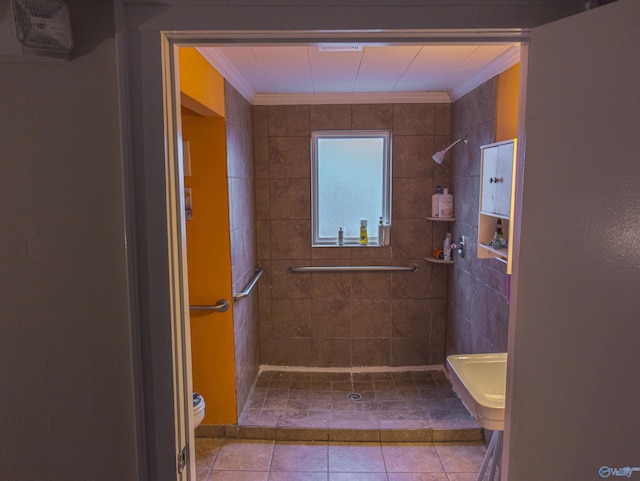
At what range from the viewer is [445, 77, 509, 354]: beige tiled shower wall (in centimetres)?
258

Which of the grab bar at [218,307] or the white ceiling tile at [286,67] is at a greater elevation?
the white ceiling tile at [286,67]

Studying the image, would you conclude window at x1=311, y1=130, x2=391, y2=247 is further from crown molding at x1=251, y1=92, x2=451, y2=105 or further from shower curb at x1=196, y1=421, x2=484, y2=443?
shower curb at x1=196, y1=421, x2=484, y2=443

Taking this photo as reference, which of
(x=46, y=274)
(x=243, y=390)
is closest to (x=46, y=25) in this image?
(x=46, y=274)

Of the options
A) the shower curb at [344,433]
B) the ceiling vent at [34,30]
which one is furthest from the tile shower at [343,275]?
the ceiling vent at [34,30]

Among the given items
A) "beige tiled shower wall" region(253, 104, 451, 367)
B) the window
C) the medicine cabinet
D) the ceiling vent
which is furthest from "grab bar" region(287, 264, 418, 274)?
the ceiling vent

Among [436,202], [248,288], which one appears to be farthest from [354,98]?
[248,288]

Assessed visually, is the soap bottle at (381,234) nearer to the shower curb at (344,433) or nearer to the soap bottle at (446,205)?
the soap bottle at (446,205)

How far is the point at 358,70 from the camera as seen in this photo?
9.00 ft

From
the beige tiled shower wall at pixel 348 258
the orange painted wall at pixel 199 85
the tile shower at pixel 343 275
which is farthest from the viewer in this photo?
the beige tiled shower wall at pixel 348 258

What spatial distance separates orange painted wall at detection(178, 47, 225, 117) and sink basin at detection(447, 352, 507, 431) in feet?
5.96

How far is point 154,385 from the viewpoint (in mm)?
1109

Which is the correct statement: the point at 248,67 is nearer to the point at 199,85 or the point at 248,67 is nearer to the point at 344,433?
the point at 199,85

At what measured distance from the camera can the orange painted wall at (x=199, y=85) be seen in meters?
2.01

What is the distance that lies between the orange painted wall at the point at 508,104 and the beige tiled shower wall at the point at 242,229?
1.64 m
